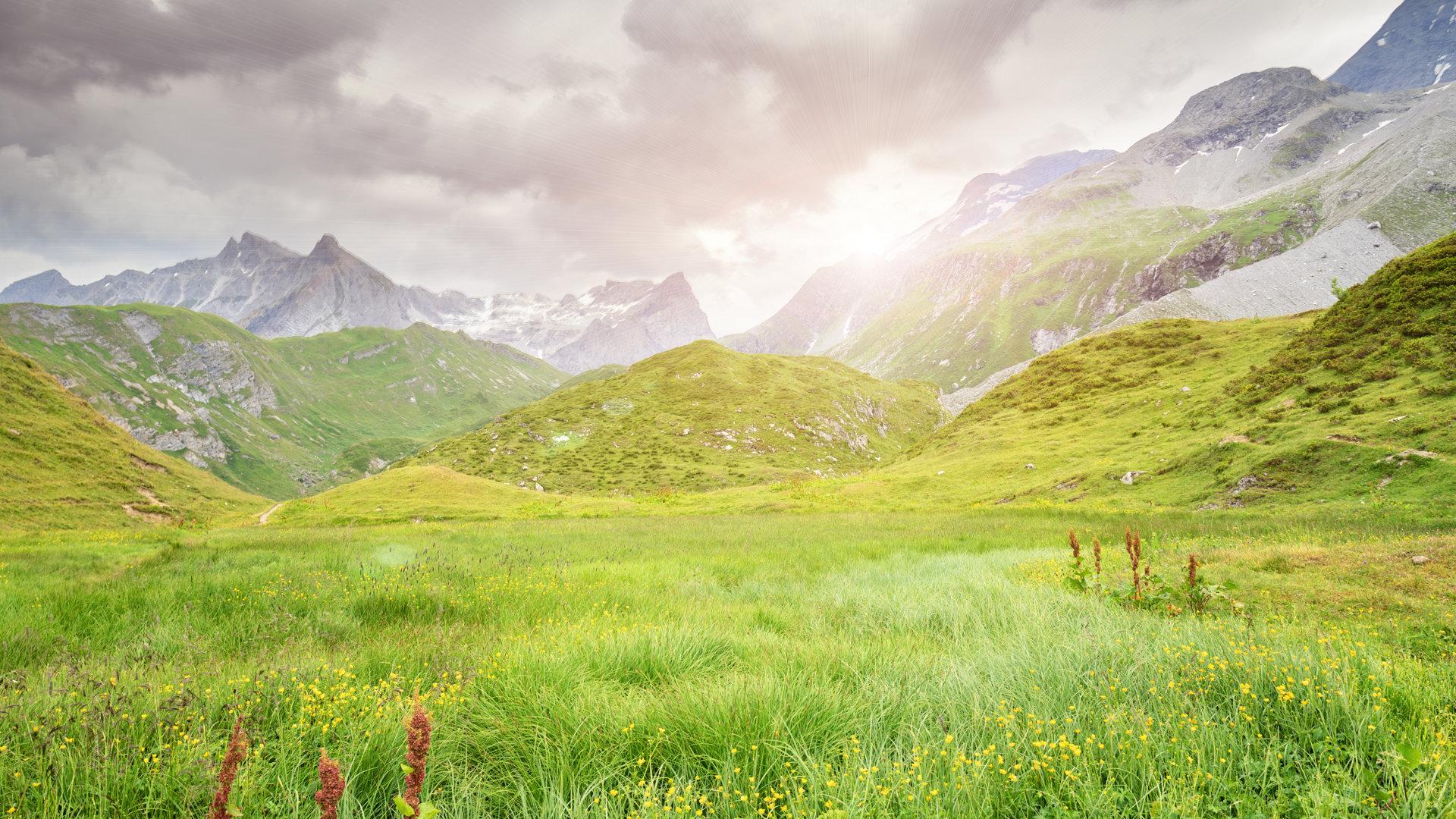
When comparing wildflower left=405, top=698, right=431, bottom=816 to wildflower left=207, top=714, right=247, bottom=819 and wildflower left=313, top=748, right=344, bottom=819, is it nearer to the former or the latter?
wildflower left=313, top=748, right=344, bottom=819

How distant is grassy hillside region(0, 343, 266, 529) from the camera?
4278 centimetres

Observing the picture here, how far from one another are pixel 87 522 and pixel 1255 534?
71.4 m

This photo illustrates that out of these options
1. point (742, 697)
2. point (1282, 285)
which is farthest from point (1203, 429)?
point (1282, 285)

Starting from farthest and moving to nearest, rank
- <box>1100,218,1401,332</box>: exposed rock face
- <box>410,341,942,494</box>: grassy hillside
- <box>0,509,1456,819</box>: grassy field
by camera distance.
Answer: <box>1100,218,1401,332</box>: exposed rock face
<box>410,341,942,494</box>: grassy hillside
<box>0,509,1456,819</box>: grassy field

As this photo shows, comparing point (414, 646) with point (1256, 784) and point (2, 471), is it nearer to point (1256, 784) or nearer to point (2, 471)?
point (1256, 784)

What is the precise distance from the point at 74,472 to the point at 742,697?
76.9 m

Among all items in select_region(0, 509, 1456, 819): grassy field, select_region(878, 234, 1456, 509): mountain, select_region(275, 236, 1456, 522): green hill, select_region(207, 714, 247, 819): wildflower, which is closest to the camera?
select_region(207, 714, 247, 819): wildflower

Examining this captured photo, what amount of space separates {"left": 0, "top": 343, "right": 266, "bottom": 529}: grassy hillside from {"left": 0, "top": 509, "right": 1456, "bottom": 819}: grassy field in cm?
4842

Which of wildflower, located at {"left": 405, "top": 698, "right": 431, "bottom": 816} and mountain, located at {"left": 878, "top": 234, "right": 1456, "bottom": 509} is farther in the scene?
mountain, located at {"left": 878, "top": 234, "right": 1456, "bottom": 509}

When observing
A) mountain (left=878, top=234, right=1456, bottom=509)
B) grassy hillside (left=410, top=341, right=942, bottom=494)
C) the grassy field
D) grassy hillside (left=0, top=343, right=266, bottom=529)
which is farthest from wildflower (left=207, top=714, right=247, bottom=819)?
grassy hillside (left=410, top=341, right=942, bottom=494)

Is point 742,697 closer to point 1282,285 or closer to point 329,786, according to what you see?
point 329,786

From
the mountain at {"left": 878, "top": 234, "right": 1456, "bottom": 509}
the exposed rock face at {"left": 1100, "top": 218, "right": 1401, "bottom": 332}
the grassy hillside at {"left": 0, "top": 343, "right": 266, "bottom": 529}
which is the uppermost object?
the exposed rock face at {"left": 1100, "top": 218, "right": 1401, "bottom": 332}

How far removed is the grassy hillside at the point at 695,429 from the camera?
84.0 m

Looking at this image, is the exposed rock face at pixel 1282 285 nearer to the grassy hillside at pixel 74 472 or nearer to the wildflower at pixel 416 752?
the wildflower at pixel 416 752
